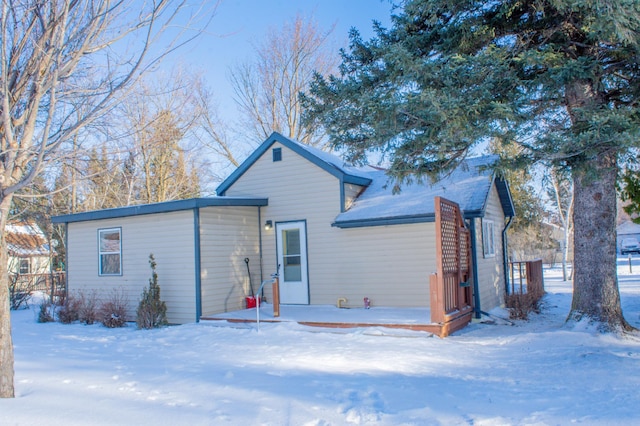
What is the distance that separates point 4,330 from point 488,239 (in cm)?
1011

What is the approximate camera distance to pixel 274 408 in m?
4.59

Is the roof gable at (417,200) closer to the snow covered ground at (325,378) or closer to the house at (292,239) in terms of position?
the house at (292,239)

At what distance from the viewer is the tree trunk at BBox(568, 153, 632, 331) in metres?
8.50

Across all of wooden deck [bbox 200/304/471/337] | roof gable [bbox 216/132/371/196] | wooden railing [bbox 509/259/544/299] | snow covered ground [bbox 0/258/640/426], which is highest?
roof gable [bbox 216/132/371/196]

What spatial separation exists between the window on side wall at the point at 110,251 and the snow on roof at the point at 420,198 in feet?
17.1

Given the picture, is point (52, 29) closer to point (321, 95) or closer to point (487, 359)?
point (321, 95)

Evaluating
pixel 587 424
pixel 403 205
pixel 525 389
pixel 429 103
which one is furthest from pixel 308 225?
pixel 587 424

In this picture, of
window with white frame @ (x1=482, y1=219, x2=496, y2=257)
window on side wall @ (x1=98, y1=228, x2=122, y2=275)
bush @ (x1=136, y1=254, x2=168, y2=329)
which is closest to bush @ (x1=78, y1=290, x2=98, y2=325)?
window on side wall @ (x1=98, y1=228, x2=122, y2=275)

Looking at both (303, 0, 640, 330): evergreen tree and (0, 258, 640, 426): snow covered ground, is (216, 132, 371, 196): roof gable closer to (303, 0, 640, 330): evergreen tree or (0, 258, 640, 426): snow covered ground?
(303, 0, 640, 330): evergreen tree

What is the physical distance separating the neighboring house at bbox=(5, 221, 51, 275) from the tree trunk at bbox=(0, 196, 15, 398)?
45.2 ft

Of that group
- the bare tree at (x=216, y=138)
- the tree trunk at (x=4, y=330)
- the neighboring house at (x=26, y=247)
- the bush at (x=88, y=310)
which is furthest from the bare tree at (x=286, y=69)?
the tree trunk at (x=4, y=330)

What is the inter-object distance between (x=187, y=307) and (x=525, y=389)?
7465mm

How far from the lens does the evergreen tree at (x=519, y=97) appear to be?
7.18m

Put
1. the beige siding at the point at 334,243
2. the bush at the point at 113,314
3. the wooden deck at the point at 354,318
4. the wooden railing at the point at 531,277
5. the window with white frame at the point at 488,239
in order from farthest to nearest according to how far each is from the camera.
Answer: the wooden railing at the point at 531,277 → the window with white frame at the point at 488,239 → the bush at the point at 113,314 → the beige siding at the point at 334,243 → the wooden deck at the point at 354,318
